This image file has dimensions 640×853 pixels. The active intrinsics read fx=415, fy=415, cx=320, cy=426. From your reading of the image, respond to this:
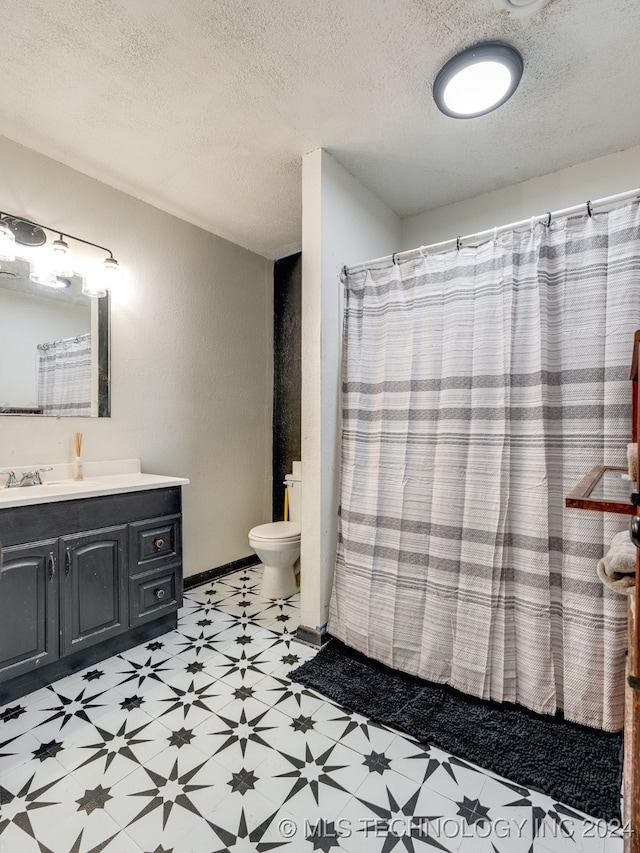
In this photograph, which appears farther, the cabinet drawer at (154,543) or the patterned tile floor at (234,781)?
the cabinet drawer at (154,543)

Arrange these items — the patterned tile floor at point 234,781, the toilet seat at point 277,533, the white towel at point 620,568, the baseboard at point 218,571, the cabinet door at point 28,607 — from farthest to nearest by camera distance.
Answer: the baseboard at point 218,571 < the toilet seat at point 277,533 < the cabinet door at point 28,607 < the patterned tile floor at point 234,781 < the white towel at point 620,568

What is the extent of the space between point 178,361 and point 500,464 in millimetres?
2093

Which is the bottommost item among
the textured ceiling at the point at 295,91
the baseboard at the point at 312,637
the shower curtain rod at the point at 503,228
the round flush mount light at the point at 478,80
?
the baseboard at the point at 312,637

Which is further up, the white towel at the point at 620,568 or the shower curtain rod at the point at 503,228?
the shower curtain rod at the point at 503,228

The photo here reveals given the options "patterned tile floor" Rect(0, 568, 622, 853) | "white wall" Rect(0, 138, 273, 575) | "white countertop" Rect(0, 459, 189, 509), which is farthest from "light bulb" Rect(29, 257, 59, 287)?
"patterned tile floor" Rect(0, 568, 622, 853)

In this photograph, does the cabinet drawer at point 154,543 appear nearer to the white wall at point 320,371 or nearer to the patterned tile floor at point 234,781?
the patterned tile floor at point 234,781

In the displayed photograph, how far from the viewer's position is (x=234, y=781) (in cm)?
130

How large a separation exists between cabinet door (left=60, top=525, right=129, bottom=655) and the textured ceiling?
1900 mm

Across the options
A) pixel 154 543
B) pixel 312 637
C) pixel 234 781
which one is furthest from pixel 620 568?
pixel 154 543

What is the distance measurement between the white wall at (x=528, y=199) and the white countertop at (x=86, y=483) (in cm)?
219

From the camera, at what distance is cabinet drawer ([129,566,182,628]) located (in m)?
2.05

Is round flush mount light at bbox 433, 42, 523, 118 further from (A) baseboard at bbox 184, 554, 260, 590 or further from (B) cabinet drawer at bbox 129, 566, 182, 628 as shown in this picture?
(A) baseboard at bbox 184, 554, 260, 590

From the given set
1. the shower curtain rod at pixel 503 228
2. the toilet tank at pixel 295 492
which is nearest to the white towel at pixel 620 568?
the shower curtain rod at pixel 503 228

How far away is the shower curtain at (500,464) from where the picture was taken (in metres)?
1.51
